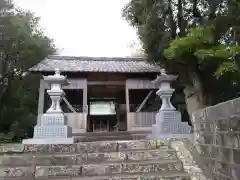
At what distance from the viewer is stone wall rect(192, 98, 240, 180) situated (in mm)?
2602

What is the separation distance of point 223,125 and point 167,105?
3.63 meters

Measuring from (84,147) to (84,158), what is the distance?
344 mm

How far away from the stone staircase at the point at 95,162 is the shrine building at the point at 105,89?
5.66 metres

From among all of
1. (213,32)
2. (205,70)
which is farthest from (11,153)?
(205,70)

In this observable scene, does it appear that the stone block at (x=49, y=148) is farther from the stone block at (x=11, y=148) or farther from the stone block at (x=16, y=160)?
the stone block at (x=16, y=160)

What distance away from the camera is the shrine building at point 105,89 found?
11812 millimetres

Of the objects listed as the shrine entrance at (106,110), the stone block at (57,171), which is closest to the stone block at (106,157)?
the stone block at (57,171)

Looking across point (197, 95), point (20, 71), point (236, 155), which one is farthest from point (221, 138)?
point (20, 71)

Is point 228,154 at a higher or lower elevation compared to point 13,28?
lower

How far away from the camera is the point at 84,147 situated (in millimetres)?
4590

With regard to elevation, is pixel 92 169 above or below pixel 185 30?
below

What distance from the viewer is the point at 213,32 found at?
772 centimetres

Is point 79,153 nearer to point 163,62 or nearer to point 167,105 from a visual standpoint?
point 167,105

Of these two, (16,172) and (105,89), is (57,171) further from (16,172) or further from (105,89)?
(105,89)
